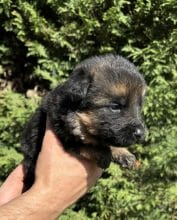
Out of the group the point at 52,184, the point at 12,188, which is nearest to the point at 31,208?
the point at 52,184

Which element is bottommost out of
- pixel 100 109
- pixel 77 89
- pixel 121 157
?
pixel 121 157

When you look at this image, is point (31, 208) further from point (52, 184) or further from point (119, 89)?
point (119, 89)

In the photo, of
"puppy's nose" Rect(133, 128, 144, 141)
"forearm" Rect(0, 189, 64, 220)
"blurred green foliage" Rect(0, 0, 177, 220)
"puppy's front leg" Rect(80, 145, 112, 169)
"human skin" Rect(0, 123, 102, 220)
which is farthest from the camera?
"blurred green foliage" Rect(0, 0, 177, 220)

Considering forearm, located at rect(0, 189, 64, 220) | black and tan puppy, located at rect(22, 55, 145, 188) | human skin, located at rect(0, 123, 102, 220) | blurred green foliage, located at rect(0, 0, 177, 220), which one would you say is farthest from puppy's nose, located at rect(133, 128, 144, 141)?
blurred green foliage, located at rect(0, 0, 177, 220)

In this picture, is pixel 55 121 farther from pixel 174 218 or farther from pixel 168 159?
pixel 174 218

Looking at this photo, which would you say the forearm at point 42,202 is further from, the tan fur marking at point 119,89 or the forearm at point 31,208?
the tan fur marking at point 119,89

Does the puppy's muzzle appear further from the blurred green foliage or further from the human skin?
the blurred green foliage
